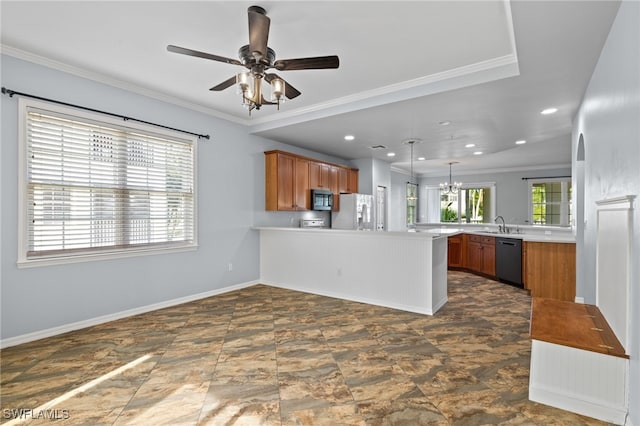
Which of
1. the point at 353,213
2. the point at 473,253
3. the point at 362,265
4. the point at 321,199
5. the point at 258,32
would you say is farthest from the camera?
the point at 353,213

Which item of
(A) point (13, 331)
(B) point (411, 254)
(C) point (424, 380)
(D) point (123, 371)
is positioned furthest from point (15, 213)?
(B) point (411, 254)

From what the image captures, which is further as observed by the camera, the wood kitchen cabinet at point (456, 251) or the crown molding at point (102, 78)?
the wood kitchen cabinet at point (456, 251)

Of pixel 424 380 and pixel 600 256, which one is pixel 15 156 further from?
pixel 600 256

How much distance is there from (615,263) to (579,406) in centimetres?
93

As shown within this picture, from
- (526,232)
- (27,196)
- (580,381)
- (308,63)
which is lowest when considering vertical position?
(580,381)

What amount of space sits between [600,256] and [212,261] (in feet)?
14.7

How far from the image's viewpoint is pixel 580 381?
202 cm

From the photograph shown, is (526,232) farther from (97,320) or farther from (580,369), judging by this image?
(97,320)

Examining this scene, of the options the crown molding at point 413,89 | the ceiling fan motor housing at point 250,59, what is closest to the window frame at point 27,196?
the crown molding at point 413,89

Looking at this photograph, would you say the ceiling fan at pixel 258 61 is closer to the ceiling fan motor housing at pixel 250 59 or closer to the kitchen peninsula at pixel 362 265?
the ceiling fan motor housing at pixel 250 59

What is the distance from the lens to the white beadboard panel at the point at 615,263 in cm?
183
